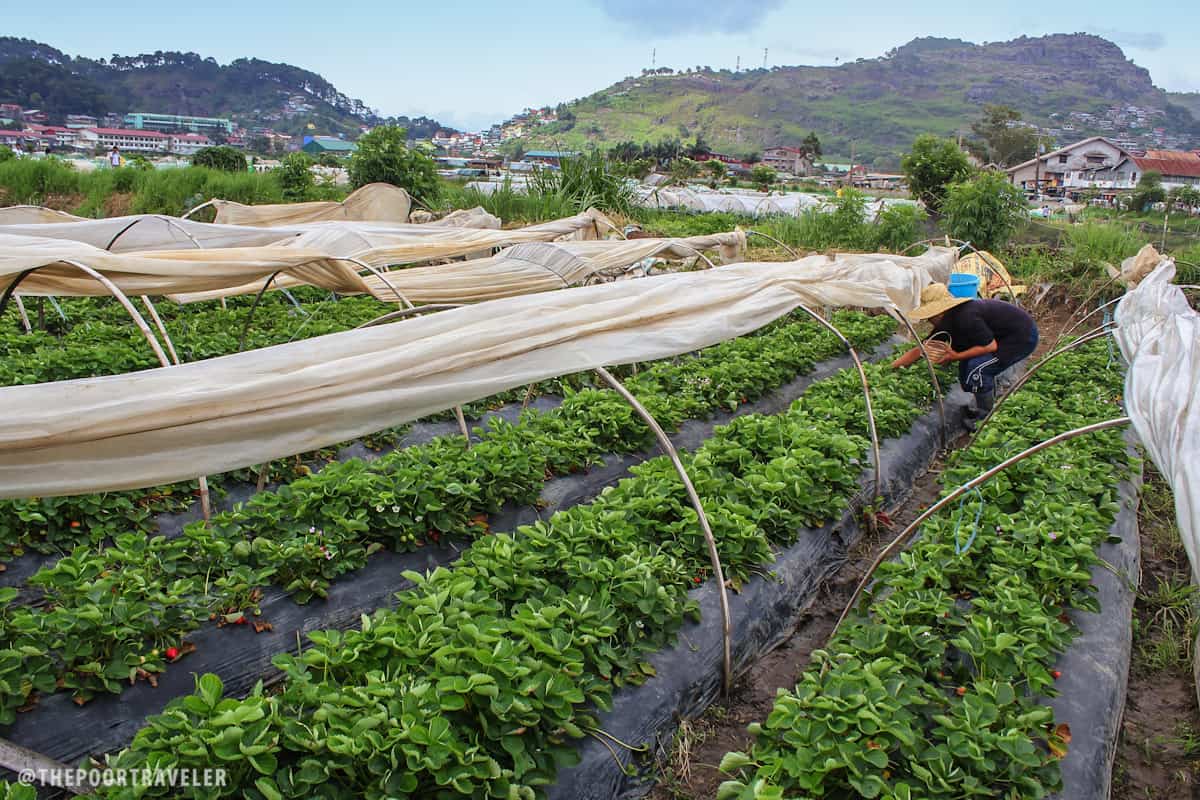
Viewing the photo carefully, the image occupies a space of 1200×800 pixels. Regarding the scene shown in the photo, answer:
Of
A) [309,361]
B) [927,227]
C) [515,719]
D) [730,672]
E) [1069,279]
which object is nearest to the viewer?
[515,719]

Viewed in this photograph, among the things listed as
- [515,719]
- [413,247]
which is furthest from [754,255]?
[515,719]

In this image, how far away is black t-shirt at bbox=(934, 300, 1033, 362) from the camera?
296 inches

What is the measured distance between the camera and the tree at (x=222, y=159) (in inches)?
969

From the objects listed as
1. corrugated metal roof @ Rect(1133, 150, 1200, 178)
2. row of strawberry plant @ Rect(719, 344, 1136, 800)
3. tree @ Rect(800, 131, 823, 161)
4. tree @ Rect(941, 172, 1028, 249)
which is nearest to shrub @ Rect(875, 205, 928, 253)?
tree @ Rect(941, 172, 1028, 249)

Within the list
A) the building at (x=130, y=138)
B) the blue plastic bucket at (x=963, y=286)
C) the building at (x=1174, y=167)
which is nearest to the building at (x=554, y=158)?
the blue plastic bucket at (x=963, y=286)

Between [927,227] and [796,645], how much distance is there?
17.0m

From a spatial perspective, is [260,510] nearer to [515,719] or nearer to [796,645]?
[515,719]

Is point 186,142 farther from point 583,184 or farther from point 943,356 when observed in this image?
point 943,356

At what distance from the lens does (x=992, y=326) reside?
7809mm

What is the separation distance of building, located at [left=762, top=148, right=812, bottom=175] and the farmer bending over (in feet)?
227

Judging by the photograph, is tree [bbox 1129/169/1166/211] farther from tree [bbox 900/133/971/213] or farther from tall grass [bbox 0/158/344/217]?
tall grass [bbox 0/158/344/217]

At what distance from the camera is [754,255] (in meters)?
16.7

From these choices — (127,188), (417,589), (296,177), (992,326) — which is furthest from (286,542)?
(127,188)

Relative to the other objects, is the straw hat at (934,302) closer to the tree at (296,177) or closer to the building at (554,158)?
the building at (554,158)
